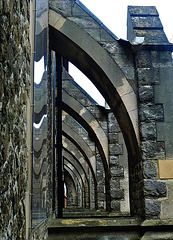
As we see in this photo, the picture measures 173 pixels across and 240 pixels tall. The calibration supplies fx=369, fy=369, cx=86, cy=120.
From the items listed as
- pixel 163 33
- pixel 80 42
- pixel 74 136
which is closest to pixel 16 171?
pixel 80 42

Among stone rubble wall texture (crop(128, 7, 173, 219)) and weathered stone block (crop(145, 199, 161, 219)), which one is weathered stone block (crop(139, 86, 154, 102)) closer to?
stone rubble wall texture (crop(128, 7, 173, 219))

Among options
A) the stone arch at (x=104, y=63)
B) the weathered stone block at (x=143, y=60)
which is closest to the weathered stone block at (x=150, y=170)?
the stone arch at (x=104, y=63)

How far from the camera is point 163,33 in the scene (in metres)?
5.92

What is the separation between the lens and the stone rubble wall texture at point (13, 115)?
68.7 inches

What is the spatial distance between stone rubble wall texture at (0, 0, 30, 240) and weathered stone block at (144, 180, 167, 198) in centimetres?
305

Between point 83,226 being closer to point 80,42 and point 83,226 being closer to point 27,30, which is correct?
point 80,42

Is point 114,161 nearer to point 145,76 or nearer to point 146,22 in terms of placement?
point 145,76

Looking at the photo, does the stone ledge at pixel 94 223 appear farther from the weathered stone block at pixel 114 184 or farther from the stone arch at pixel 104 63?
the weathered stone block at pixel 114 184

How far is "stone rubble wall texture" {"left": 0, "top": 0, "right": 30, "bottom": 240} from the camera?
1744mm

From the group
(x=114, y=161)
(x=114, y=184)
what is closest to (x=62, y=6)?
(x=114, y=161)

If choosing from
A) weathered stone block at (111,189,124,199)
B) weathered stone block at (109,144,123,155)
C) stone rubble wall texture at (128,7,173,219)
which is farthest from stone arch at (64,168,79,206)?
stone rubble wall texture at (128,7,173,219)

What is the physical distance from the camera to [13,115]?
6.81ft

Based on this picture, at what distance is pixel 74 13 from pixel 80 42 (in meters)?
0.49

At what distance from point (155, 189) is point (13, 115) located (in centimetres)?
362
